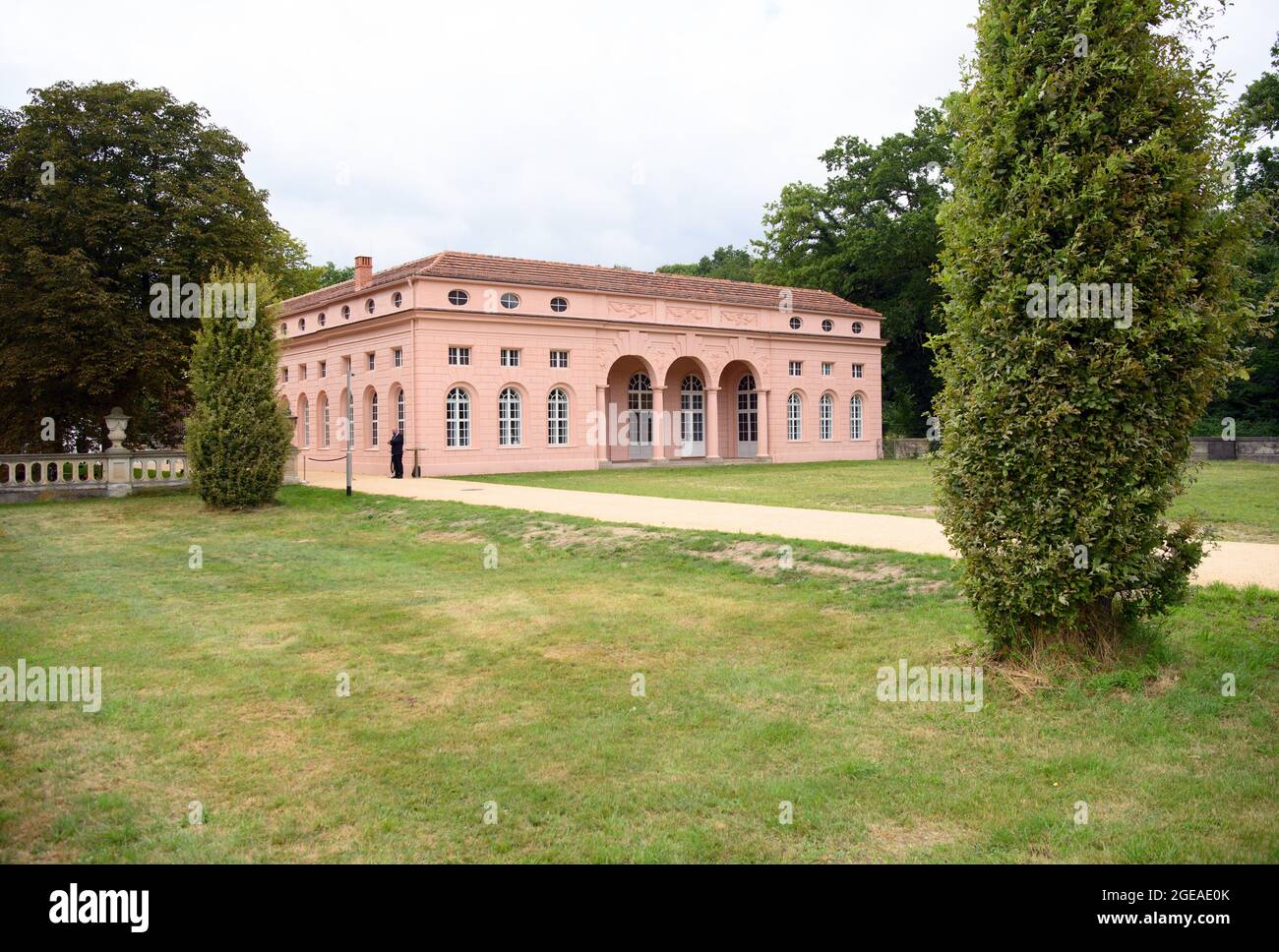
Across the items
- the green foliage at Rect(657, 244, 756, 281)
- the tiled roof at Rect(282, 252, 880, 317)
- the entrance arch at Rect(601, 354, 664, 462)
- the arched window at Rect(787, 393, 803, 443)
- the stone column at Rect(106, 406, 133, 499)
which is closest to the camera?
the stone column at Rect(106, 406, 133, 499)

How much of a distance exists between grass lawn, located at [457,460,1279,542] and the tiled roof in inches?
310

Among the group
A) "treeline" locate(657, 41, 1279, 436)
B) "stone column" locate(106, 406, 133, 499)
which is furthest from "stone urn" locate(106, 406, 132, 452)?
"treeline" locate(657, 41, 1279, 436)

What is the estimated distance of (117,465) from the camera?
25.4 m

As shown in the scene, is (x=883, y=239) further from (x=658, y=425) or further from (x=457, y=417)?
(x=457, y=417)

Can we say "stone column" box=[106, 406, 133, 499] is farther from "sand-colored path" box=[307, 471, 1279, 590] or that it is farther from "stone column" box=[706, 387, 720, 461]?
"stone column" box=[706, 387, 720, 461]

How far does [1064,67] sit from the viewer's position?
6.48m

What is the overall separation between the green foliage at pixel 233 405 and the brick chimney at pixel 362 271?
17293 mm

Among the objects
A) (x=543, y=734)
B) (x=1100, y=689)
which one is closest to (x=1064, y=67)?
(x=1100, y=689)

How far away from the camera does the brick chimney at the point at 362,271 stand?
38.7m

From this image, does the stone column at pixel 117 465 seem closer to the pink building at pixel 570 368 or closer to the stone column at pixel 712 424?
the pink building at pixel 570 368

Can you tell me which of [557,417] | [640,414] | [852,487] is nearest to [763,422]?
[640,414]

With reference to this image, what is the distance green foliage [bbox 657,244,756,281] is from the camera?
79.3m

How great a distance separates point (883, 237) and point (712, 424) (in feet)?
55.2
